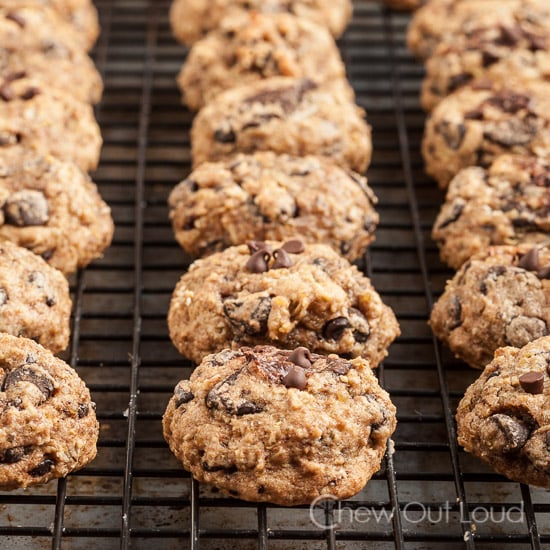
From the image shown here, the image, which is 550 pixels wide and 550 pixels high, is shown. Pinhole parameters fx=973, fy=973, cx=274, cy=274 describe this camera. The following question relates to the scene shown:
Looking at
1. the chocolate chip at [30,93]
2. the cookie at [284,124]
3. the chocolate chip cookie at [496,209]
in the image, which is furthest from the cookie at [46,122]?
the chocolate chip cookie at [496,209]

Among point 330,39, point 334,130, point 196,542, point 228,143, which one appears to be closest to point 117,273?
point 228,143

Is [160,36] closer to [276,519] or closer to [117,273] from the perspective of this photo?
[117,273]

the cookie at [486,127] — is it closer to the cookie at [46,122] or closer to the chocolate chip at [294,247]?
the chocolate chip at [294,247]

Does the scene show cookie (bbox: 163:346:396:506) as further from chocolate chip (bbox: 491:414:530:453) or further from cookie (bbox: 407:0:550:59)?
cookie (bbox: 407:0:550:59)

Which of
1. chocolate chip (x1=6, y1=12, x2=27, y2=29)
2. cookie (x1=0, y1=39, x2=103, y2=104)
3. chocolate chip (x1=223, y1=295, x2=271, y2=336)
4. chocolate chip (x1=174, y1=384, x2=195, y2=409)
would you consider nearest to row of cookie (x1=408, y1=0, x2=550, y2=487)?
chocolate chip (x1=223, y1=295, x2=271, y2=336)

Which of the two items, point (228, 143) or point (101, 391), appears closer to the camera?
point (101, 391)
